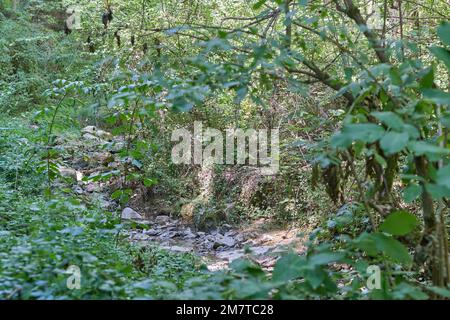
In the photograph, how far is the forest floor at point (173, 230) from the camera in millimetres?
6602

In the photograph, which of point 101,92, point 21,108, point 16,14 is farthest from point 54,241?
point 16,14

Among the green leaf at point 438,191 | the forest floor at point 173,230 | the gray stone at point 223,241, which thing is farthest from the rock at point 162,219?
the green leaf at point 438,191

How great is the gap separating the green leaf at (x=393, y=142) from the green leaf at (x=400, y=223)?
30 centimetres

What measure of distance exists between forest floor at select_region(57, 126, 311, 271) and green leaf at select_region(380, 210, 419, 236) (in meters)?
4.18

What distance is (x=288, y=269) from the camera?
6.19 feet

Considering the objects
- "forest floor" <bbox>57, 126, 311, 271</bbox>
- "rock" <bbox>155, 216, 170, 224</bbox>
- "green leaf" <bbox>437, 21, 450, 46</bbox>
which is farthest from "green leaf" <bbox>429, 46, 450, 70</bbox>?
"rock" <bbox>155, 216, 170, 224</bbox>

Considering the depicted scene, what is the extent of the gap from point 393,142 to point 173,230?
256 inches

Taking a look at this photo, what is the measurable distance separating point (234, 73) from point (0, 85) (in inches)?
377

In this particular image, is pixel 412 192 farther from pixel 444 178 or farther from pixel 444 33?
pixel 444 33

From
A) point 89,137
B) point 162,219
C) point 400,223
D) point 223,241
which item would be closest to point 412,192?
point 400,223

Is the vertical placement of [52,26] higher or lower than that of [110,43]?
higher

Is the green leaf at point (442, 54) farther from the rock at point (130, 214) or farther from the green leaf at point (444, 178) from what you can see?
the rock at point (130, 214)
